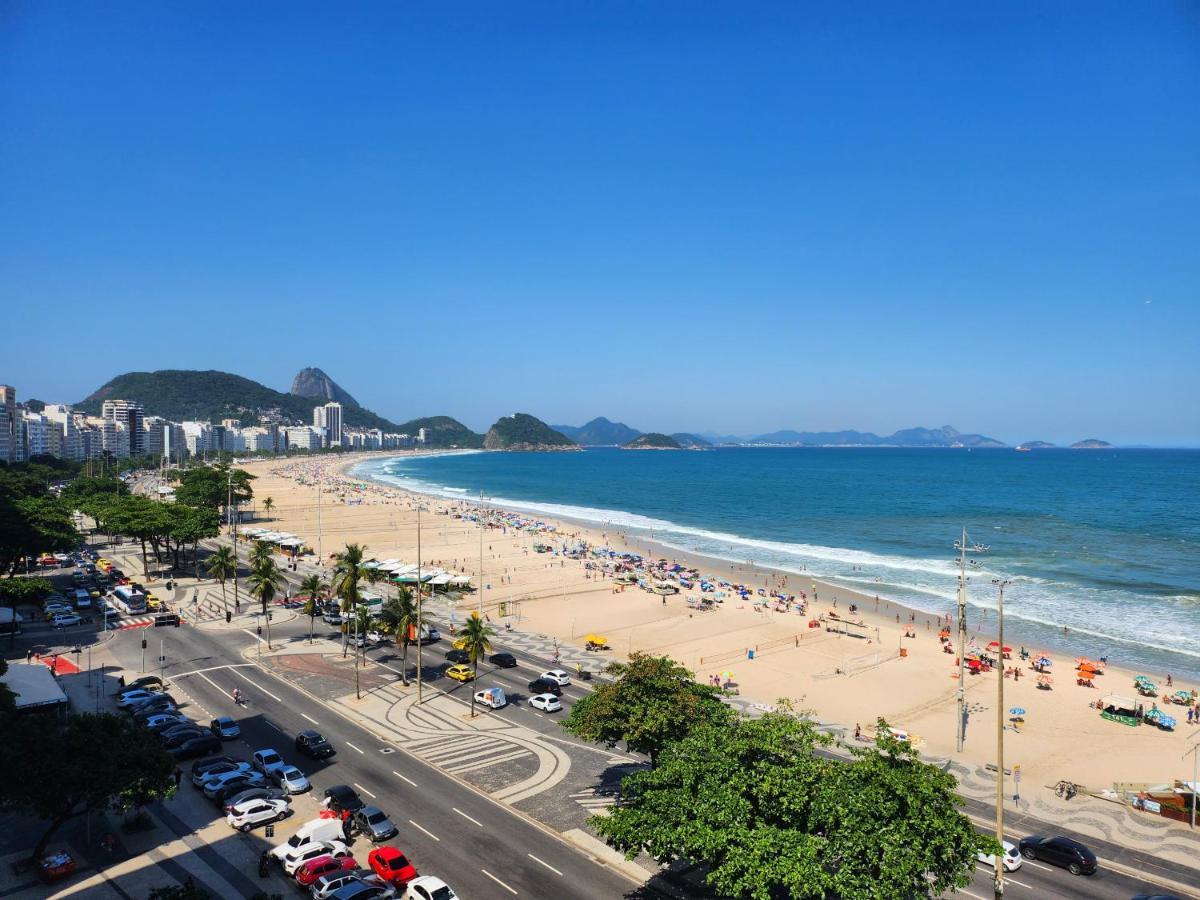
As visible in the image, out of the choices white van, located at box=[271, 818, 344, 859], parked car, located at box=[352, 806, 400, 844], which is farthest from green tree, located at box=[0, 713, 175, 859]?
parked car, located at box=[352, 806, 400, 844]

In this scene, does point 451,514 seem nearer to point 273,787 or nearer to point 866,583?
point 866,583

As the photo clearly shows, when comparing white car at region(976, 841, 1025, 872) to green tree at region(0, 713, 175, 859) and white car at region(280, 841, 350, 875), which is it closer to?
white car at region(280, 841, 350, 875)

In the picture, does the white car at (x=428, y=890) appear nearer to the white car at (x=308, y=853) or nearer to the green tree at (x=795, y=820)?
the white car at (x=308, y=853)

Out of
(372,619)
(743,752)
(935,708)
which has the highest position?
(743,752)

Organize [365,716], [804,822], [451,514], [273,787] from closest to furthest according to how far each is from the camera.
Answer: [804,822] < [273,787] < [365,716] < [451,514]

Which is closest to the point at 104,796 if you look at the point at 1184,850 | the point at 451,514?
the point at 1184,850

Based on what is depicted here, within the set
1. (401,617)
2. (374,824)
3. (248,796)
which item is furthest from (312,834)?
(401,617)

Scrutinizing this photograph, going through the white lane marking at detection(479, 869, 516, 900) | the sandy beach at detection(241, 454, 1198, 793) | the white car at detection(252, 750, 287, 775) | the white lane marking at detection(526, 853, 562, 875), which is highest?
the white car at detection(252, 750, 287, 775)

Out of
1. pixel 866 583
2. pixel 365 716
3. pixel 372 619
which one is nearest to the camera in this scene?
pixel 365 716
